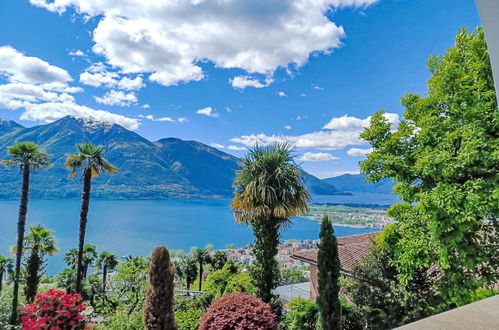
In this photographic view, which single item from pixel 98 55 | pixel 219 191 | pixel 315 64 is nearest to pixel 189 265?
pixel 315 64

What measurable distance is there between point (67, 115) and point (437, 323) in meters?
214

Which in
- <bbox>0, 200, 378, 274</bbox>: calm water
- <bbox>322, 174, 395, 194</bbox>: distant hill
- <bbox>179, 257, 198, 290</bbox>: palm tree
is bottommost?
<bbox>0, 200, 378, 274</bbox>: calm water

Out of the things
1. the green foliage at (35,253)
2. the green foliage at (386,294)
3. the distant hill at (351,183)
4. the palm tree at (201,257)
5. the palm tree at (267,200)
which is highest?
the distant hill at (351,183)

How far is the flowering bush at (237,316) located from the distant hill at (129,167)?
92428mm

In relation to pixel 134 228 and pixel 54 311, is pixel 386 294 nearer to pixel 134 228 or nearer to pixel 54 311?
pixel 54 311

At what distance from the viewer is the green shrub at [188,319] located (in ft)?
20.3

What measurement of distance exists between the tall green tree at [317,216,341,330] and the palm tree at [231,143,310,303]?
161cm

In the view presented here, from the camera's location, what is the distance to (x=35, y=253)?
13516 mm

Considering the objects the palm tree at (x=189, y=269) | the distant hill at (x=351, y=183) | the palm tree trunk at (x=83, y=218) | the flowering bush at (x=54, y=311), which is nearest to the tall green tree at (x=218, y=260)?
the palm tree at (x=189, y=269)

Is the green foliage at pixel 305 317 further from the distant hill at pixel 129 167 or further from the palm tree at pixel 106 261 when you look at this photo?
the distant hill at pixel 129 167

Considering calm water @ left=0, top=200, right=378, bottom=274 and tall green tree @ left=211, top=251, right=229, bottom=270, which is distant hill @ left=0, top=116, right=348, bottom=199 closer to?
calm water @ left=0, top=200, right=378, bottom=274

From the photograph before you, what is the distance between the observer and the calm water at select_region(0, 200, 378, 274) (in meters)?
55.4

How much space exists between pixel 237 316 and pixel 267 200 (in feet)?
9.63

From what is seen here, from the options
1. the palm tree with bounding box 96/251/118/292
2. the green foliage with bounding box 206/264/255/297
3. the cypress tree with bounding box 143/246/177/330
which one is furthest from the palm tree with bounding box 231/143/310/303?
the palm tree with bounding box 96/251/118/292
